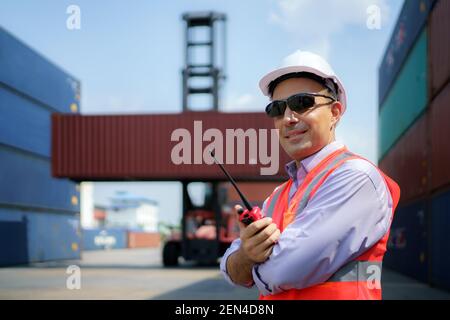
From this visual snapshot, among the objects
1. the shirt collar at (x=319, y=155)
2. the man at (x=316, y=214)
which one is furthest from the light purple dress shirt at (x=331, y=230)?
the shirt collar at (x=319, y=155)

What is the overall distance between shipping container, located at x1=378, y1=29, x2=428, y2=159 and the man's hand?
1336cm

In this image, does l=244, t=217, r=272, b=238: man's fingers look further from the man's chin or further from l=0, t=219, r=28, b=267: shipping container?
l=0, t=219, r=28, b=267: shipping container

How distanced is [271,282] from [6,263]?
20.2 m

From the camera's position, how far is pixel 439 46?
1240 cm

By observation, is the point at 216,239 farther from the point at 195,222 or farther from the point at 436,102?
the point at 436,102

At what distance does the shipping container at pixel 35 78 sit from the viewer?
19625 mm

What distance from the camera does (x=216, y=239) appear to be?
67.4ft

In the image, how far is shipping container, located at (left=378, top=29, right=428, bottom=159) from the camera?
47.1 ft

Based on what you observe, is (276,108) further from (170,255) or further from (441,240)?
(170,255)

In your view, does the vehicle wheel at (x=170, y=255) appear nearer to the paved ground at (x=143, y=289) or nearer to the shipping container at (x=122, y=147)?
the shipping container at (x=122, y=147)

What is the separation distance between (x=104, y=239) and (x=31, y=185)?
3073 centimetres

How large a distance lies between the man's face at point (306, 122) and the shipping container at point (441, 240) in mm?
10688

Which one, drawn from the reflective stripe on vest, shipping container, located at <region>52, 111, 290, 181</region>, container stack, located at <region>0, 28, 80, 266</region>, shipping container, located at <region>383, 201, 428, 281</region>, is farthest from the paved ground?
the reflective stripe on vest

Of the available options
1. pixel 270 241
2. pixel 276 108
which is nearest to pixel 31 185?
pixel 276 108
